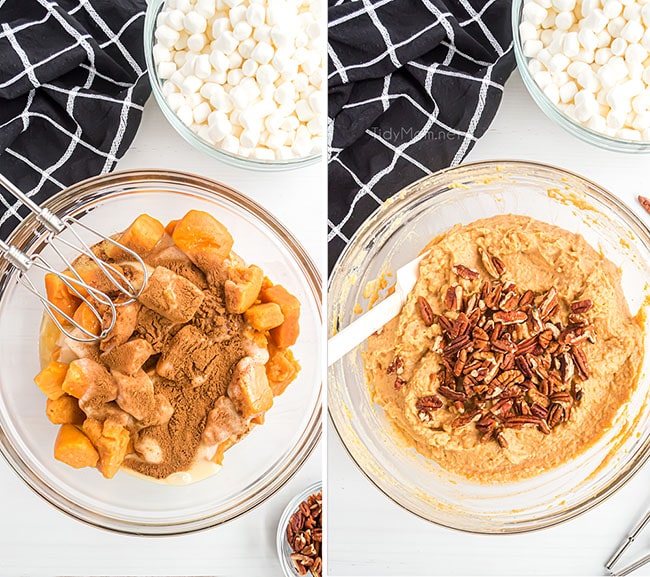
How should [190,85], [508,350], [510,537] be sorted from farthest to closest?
[190,85] → [510,537] → [508,350]

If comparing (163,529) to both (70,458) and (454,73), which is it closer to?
(70,458)

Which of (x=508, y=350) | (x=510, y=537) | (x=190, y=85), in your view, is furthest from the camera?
(x=190, y=85)

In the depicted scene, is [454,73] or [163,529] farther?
[163,529]

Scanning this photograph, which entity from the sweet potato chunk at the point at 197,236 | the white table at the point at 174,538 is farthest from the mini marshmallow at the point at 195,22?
the sweet potato chunk at the point at 197,236

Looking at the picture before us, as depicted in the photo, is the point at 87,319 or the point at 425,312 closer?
the point at 425,312

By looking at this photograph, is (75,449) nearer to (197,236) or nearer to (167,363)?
(167,363)

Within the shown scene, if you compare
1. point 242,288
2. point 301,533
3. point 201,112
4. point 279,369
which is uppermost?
point 201,112

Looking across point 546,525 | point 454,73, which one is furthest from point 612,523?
point 454,73

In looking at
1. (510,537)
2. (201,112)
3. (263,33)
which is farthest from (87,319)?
(510,537)
